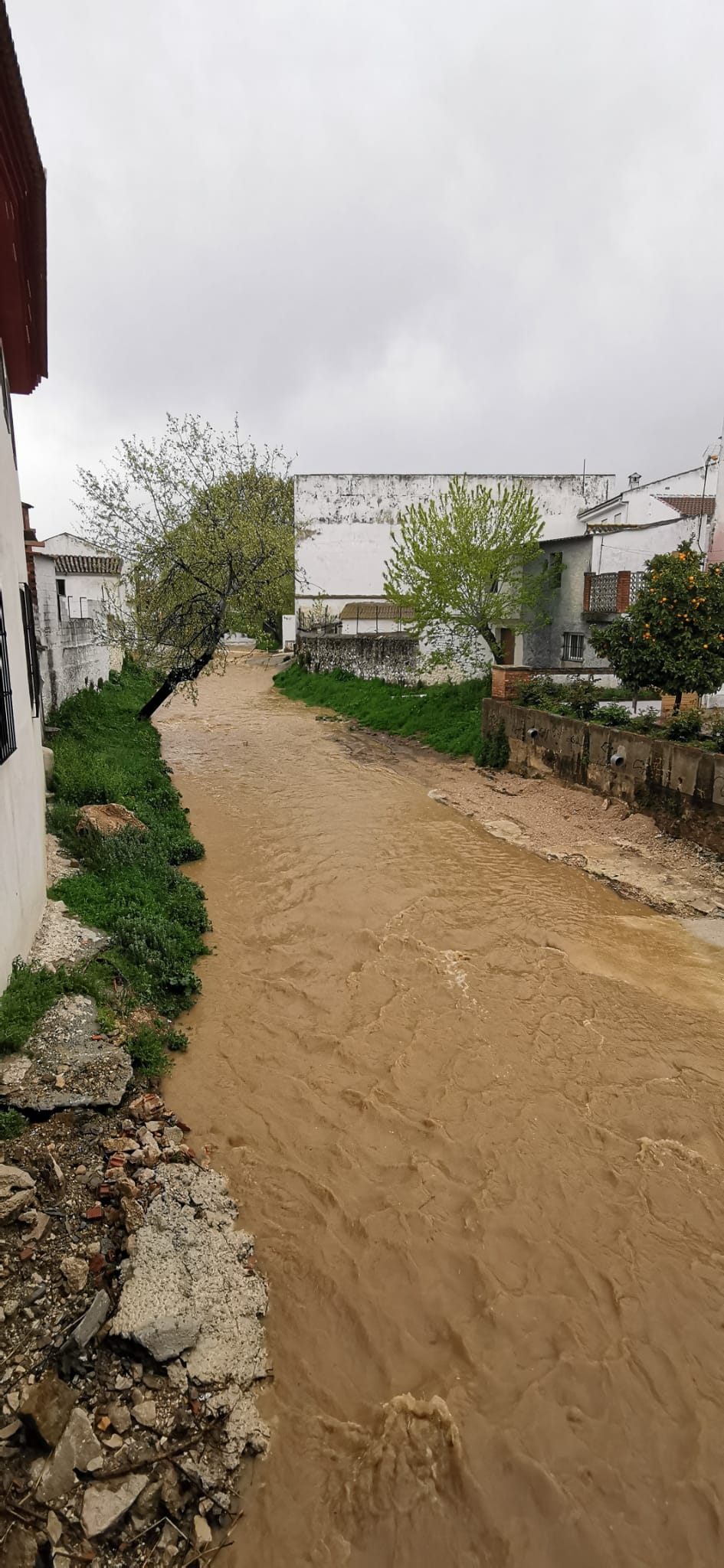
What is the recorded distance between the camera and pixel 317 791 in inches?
623

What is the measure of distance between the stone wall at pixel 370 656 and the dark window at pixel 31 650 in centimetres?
1723

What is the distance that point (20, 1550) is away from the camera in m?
2.93

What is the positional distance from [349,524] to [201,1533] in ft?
117

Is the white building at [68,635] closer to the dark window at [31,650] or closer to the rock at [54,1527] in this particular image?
the dark window at [31,650]

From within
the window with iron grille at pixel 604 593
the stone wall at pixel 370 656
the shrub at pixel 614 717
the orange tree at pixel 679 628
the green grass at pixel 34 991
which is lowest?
the green grass at pixel 34 991

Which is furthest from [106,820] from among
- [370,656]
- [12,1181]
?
[370,656]

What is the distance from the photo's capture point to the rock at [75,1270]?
3.95 m

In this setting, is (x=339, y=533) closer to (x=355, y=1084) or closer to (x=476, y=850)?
(x=476, y=850)

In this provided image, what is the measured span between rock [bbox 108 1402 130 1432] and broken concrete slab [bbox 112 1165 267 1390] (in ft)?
0.81

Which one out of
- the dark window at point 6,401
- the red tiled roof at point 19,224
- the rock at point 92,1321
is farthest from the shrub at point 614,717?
the rock at point 92,1321

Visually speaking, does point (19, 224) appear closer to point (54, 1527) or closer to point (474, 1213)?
point (54, 1527)

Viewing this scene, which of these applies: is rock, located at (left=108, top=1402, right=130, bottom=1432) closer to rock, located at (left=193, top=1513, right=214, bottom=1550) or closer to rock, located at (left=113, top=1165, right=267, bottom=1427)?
rock, located at (left=113, top=1165, right=267, bottom=1427)

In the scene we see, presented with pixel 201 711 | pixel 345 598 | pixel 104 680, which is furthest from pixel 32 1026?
pixel 345 598

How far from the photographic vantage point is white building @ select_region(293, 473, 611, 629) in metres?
35.1
